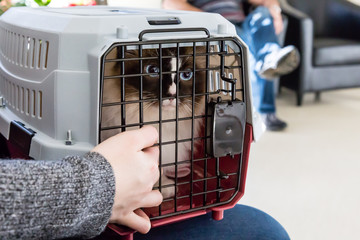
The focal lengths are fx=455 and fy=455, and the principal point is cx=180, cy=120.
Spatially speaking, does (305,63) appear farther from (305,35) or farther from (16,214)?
(16,214)

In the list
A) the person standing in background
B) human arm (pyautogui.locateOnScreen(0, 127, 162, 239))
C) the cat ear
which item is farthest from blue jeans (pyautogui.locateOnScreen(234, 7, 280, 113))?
human arm (pyautogui.locateOnScreen(0, 127, 162, 239))

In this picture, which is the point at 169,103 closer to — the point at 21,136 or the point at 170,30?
the point at 170,30

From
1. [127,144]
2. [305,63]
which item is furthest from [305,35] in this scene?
[127,144]

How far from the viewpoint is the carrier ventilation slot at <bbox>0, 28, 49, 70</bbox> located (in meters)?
0.66

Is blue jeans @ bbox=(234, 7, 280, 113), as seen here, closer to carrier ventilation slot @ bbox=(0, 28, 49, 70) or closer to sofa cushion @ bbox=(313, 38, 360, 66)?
sofa cushion @ bbox=(313, 38, 360, 66)

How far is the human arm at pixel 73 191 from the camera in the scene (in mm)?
476

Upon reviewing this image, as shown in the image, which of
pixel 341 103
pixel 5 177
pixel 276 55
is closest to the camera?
pixel 5 177

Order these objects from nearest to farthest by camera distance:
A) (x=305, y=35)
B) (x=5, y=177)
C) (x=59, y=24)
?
(x=5, y=177)
(x=59, y=24)
(x=305, y=35)

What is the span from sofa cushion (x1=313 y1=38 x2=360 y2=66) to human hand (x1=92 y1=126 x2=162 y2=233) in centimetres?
291

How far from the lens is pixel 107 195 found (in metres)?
0.52

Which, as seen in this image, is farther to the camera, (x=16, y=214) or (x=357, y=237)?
(x=357, y=237)

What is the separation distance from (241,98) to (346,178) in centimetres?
155

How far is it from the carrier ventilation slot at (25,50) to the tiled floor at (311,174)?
1.17 meters

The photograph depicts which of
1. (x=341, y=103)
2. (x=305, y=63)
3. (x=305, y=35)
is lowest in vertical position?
(x=341, y=103)
